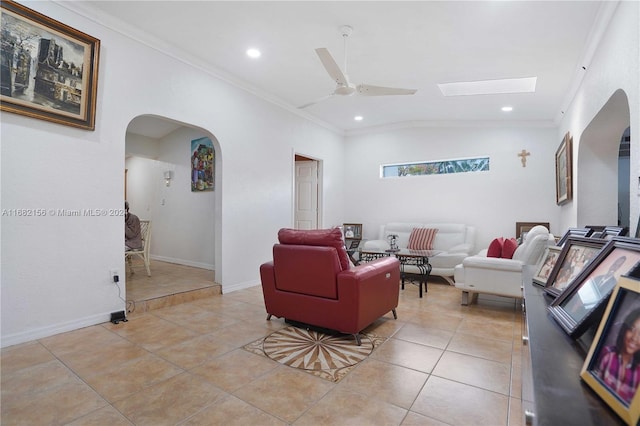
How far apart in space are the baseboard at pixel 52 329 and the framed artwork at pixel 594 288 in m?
3.63

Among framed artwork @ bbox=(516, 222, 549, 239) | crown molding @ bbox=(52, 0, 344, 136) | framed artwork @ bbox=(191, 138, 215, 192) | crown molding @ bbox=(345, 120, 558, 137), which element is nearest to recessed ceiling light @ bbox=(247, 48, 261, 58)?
crown molding @ bbox=(52, 0, 344, 136)

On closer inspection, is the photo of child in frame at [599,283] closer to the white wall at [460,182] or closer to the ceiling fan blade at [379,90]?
the ceiling fan blade at [379,90]

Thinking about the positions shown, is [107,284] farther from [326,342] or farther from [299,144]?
[299,144]

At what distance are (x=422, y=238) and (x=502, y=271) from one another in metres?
2.24

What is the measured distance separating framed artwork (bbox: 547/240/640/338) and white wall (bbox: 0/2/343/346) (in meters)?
3.60

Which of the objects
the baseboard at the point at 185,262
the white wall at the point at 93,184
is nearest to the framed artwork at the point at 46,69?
the white wall at the point at 93,184

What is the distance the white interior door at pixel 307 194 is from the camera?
6754 mm

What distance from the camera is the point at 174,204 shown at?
20.6 ft

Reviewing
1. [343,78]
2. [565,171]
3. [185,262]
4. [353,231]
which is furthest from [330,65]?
[185,262]

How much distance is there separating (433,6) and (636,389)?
318cm

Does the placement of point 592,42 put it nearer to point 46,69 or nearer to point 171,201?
point 46,69

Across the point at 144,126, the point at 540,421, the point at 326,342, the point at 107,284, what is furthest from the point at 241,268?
the point at 540,421

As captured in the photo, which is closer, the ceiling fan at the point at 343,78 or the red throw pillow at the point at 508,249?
the ceiling fan at the point at 343,78

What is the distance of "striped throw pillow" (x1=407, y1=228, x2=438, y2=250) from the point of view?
5.74 metres
